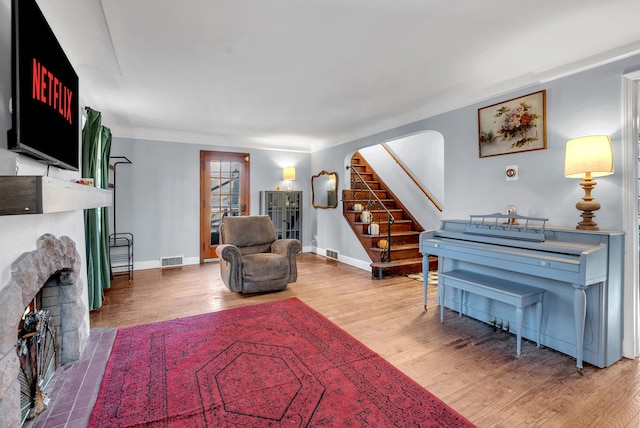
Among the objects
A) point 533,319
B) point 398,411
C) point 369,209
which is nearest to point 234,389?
point 398,411

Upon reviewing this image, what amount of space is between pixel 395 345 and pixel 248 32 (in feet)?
8.56

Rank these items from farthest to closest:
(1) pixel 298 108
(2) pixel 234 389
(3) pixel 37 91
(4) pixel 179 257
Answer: (4) pixel 179 257, (1) pixel 298 108, (2) pixel 234 389, (3) pixel 37 91

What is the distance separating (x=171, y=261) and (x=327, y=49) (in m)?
4.47

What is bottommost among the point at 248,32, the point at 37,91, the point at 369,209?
the point at 369,209

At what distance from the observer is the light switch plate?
2.95 m

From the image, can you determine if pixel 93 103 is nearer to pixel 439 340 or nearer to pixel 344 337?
pixel 344 337

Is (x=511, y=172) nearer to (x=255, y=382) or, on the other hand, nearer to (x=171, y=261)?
(x=255, y=382)

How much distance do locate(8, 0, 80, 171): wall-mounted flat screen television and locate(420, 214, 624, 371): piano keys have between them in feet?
9.83

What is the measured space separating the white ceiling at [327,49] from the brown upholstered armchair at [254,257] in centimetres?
157

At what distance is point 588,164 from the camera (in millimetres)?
2225

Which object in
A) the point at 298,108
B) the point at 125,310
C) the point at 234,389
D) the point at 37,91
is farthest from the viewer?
the point at 298,108

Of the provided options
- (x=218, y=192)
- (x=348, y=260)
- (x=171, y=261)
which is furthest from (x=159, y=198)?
(x=348, y=260)

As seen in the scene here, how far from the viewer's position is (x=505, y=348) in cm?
247

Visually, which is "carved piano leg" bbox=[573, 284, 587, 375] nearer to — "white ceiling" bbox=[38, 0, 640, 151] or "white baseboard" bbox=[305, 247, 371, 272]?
"white ceiling" bbox=[38, 0, 640, 151]
